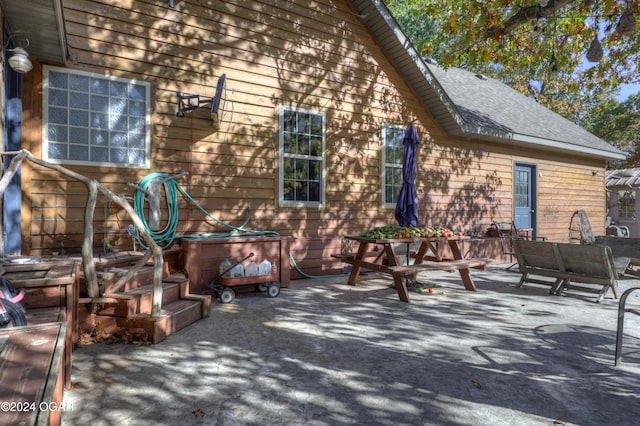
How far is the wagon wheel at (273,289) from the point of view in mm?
5691

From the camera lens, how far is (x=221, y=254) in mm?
5633

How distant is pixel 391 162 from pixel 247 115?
3663 millimetres

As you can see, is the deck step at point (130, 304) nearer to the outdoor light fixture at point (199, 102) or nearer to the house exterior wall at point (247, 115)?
the house exterior wall at point (247, 115)

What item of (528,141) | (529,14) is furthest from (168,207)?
(528,141)

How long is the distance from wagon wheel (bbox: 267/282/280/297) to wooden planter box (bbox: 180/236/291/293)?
257mm

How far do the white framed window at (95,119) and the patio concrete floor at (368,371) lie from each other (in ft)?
9.58

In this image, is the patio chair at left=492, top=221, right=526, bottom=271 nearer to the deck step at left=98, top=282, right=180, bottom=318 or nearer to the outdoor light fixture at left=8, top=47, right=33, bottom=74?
the deck step at left=98, top=282, right=180, bottom=318

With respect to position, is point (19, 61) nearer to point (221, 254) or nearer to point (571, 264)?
point (221, 254)

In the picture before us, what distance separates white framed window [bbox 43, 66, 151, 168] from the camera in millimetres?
5105

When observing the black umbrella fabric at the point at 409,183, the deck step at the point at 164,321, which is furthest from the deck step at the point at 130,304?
the black umbrella fabric at the point at 409,183

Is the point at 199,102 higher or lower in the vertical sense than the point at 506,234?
higher

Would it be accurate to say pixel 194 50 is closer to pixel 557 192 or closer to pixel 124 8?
pixel 124 8

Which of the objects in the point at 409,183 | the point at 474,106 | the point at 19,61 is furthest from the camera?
the point at 474,106

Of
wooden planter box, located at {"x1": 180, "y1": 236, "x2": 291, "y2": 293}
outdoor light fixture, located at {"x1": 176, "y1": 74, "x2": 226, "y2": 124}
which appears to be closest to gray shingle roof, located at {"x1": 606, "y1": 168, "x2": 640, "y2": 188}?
wooden planter box, located at {"x1": 180, "y1": 236, "x2": 291, "y2": 293}
